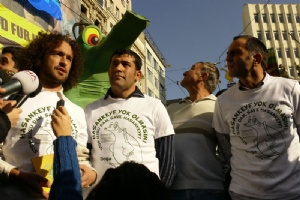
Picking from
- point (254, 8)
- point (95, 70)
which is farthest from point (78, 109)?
point (254, 8)

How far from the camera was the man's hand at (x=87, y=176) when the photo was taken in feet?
6.74

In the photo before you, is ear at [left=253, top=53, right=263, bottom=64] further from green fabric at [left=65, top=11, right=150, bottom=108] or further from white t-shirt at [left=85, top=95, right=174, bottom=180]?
green fabric at [left=65, top=11, right=150, bottom=108]

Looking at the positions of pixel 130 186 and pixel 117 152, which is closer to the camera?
pixel 130 186

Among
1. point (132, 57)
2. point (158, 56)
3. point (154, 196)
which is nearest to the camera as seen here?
point (154, 196)

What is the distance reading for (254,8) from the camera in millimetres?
50125

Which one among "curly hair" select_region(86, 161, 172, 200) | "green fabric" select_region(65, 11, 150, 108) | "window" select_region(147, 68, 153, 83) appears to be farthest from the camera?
"window" select_region(147, 68, 153, 83)

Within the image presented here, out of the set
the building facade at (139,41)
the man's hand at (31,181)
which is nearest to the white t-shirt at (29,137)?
the man's hand at (31,181)

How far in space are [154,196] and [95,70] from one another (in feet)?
10.6

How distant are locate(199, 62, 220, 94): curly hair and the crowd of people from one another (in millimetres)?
339

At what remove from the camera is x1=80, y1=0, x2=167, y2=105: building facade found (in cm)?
2208

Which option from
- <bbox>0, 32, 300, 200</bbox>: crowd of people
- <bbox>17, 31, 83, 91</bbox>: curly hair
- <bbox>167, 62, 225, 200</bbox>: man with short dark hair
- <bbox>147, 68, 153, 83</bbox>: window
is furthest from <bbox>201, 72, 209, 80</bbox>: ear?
<bbox>147, 68, 153, 83</bbox>: window

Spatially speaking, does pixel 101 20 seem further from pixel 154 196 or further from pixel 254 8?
pixel 254 8

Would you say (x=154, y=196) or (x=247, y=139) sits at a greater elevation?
(x=247, y=139)

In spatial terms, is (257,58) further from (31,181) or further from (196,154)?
(31,181)
